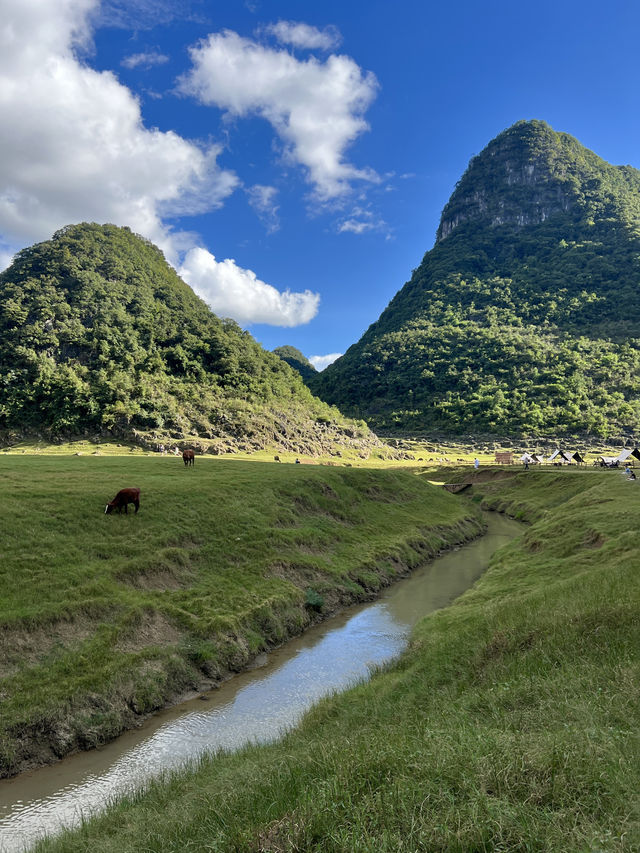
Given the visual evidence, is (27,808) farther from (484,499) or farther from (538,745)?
(484,499)

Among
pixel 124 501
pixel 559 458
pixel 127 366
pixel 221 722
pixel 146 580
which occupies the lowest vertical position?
pixel 221 722

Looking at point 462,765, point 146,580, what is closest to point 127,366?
point 146,580

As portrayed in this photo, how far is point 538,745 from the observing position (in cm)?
594

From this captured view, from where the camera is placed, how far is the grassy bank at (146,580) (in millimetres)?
15258

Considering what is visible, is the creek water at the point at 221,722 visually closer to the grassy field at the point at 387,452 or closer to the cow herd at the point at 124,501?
the cow herd at the point at 124,501

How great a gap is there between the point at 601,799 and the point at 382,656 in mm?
17548

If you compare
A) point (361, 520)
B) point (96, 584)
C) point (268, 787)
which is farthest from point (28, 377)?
point (268, 787)

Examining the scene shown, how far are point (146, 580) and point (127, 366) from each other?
293 ft

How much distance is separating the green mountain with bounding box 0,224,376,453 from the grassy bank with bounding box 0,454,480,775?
5013 centimetres

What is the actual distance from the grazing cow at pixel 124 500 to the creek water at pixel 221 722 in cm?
1211

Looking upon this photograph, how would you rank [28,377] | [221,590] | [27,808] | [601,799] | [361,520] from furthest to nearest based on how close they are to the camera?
[28,377]
[361,520]
[221,590]
[27,808]
[601,799]

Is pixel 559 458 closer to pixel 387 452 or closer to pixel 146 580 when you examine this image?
pixel 387 452

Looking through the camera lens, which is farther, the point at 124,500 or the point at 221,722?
the point at 124,500

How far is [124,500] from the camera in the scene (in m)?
27.0
